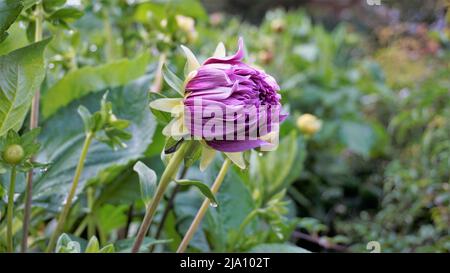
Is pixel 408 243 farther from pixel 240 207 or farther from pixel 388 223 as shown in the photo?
pixel 240 207

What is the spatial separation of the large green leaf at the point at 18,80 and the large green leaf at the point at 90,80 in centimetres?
22

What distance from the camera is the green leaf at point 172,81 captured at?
1.43ft

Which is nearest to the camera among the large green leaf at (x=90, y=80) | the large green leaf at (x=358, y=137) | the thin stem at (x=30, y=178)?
the thin stem at (x=30, y=178)

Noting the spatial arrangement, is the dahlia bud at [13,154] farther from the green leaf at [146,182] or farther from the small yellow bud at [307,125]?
the small yellow bud at [307,125]

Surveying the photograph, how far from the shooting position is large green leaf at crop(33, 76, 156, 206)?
0.58 metres

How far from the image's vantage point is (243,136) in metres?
0.40

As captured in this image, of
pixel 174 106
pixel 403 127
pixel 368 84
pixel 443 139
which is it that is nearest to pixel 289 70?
pixel 368 84

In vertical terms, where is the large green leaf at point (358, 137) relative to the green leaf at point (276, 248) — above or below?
below

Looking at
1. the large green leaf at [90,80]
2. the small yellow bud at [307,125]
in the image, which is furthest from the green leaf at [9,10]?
the small yellow bud at [307,125]

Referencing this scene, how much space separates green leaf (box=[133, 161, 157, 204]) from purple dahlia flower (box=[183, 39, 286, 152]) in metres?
0.07

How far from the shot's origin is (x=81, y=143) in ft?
2.08

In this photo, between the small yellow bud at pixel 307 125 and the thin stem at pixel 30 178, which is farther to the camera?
the small yellow bud at pixel 307 125

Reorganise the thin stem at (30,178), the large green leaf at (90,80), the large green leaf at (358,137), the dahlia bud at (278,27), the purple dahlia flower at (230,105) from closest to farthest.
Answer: the purple dahlia flower at (230,105), the thin stem at (30,178), the large green leaf at (90,80), the dahlia bud at (278,27), the large green leaf at (358,137)

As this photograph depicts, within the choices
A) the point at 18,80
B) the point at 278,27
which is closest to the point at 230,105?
the point at 18,80
